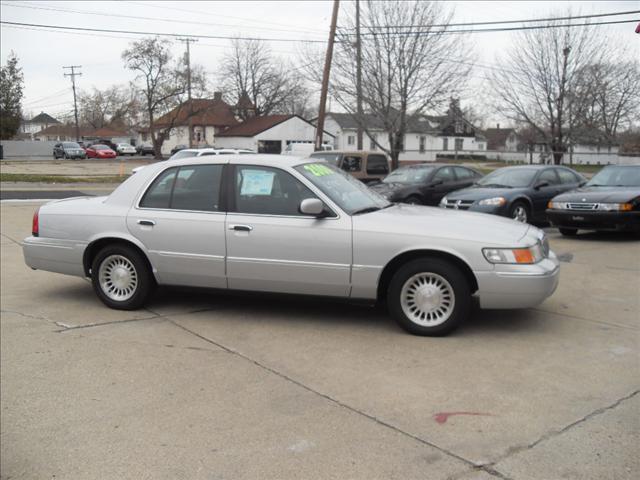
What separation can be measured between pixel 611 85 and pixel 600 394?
108ft

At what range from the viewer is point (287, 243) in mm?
5617

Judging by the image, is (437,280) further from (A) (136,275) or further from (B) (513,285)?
(A) (136,275)

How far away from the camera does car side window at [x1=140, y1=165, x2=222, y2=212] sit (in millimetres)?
6039

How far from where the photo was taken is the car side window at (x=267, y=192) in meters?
A: 5.74

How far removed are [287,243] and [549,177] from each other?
941 cm

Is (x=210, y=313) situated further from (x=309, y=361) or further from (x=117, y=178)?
(x=117, y=178)

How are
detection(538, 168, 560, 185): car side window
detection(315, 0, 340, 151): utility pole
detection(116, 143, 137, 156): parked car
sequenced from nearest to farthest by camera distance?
detection(538, 168, 560, 185): car side window
detection(315, 0, 340, 151): utility pole
detection(116, 143, 137, 156): parked car

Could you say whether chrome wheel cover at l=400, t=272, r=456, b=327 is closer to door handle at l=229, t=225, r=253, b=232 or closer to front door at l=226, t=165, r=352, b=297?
front door at l=226, t=165, r=352, b=297

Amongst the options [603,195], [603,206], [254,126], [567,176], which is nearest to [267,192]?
[603,206]

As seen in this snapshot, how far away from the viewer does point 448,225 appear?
552 centimetres

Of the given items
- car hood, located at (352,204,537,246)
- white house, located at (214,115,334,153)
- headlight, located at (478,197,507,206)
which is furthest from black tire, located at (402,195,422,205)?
white house, located at (214,115,334,153)

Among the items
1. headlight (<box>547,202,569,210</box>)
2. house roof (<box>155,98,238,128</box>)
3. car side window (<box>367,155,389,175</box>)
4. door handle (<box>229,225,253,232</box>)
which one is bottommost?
headlight (<box>547,202,569,210</box>)

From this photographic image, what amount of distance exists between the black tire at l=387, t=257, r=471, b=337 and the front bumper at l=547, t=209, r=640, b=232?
261 inches

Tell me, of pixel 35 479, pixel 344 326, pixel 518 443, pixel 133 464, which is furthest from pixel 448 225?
pixel 35 479
